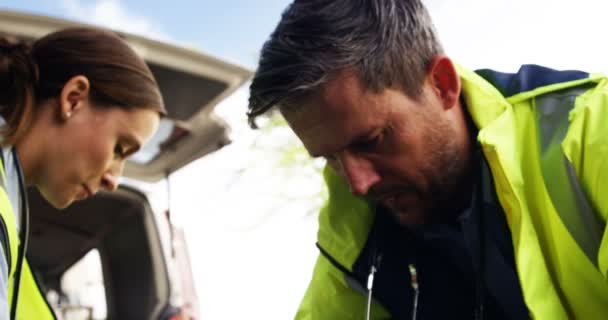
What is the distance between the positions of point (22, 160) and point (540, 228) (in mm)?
1243

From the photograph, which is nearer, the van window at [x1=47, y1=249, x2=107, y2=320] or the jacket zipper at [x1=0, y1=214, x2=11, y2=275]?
the jacket zipper at [x1=0, y1=214, x2=11, y2=275]

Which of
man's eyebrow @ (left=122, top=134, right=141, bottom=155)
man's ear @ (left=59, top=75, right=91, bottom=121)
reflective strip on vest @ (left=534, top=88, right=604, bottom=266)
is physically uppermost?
reflective strip on vest @ (left=534, top=88, right=604, bottom=266)

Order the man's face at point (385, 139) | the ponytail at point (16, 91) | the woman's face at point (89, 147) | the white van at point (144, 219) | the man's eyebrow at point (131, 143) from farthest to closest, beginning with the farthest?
the white van at point (144, 219) < the man's eyebrow at point (131, 143) < the woman's face at point (89, 147) < the ponytail at point (16, 91) < the man's face at point (385, 139)

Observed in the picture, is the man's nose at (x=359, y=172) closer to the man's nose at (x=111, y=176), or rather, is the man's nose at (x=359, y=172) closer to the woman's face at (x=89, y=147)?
the woman's face at (x=89, y=147)

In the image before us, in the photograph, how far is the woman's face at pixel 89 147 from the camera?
202cm

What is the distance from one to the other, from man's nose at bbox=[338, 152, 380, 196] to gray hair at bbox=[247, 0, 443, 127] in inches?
6.3

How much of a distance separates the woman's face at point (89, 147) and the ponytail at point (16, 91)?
0.10 metres

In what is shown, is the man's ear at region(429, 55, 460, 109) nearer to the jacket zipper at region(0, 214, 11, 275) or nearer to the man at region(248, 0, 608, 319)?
the man at region(248, 0, 608, 319)

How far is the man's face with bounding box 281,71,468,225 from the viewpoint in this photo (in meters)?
1.73

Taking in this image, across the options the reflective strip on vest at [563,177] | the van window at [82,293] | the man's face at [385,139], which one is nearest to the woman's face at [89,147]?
the man's face at [385,139]

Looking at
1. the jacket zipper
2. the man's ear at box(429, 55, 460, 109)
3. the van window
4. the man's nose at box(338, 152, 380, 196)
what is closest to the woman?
the jacket zipper

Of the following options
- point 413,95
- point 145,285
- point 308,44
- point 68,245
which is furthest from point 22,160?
point 68,245

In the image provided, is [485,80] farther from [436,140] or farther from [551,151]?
[551,151]

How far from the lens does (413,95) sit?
179 cm
